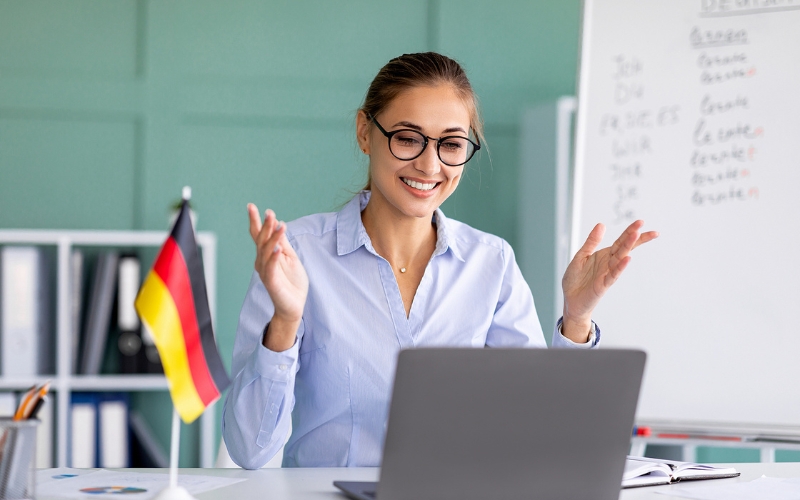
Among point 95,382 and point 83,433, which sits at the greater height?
point 95,382

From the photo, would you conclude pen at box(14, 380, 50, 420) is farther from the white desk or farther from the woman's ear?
the woman's ear

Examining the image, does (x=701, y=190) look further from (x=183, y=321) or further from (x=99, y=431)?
(x=99, y=431)

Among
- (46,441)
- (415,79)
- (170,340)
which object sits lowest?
(46,441)

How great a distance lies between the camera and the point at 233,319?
3.01 metres

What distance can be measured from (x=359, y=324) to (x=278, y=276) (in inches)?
15.8

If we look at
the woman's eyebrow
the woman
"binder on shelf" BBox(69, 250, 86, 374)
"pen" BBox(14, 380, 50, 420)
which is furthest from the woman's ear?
"binder on shelf" BBox(69, 250, 86, 374)

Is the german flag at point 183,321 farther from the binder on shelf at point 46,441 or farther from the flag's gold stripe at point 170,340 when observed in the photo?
the binder on shelf at point 46,441

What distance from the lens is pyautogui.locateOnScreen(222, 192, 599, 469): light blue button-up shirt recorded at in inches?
58.6

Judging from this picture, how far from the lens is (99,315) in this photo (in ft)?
8.75

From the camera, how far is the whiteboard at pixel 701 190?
6.70 feet

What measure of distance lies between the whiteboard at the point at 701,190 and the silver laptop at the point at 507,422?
1277 millimetres

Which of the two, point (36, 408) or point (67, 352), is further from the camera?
point (67, 352)

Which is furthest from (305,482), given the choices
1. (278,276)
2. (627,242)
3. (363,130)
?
(363,130)

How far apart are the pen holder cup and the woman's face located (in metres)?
0.84
